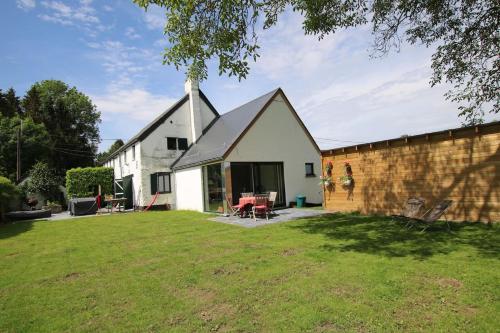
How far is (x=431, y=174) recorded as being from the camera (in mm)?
10703

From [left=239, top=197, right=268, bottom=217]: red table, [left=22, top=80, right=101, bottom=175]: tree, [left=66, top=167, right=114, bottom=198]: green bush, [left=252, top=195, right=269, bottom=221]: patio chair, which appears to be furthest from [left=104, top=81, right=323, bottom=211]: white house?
[left=22, top=80, right=101, bottom=175]: tree

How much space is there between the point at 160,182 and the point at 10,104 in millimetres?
33037

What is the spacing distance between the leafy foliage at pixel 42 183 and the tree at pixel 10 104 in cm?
1610

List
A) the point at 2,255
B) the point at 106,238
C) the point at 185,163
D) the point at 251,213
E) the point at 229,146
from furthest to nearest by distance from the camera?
the point at 185,163 → the point at 229,146 → the point at 251,213 → the point at 106,238 → the point at 2,255

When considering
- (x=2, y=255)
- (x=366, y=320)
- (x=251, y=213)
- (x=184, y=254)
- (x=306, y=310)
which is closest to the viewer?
(x=366, y=320)

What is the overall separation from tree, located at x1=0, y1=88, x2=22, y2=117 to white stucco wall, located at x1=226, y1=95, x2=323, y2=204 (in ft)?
118

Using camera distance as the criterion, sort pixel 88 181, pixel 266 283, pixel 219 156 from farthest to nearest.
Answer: pixel 88 181, pixel 219 156, pixel 266 283

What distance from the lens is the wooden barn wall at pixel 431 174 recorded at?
30.5 feet

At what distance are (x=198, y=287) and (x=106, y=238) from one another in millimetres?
6758

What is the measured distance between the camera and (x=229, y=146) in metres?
15.8

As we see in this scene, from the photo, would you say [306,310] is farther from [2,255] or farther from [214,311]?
[2,255]

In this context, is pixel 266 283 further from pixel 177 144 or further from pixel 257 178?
pixel 177 144

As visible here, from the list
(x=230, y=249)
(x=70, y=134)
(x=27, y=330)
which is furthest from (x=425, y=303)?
(x=70, y=134)

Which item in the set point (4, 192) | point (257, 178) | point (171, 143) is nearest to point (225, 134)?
point (257, 178)
